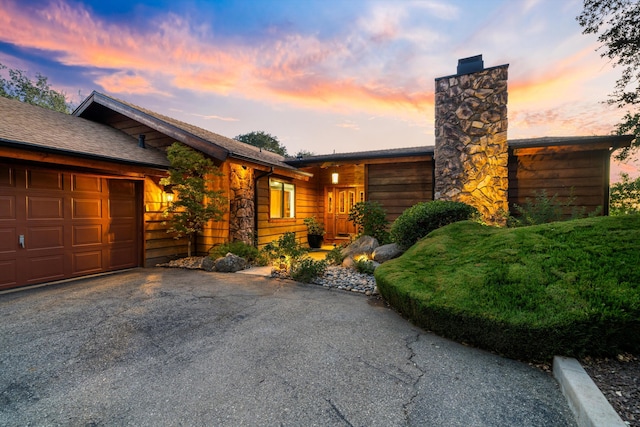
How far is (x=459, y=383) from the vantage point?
7.12 ft

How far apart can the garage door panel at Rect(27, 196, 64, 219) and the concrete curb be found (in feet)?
26.7

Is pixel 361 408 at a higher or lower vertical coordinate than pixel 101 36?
lower

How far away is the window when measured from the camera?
9434mm

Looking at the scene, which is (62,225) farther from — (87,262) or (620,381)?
(620,381)

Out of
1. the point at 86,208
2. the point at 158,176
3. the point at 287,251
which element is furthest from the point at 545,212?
the point at 86,208

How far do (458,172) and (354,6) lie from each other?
204 inches

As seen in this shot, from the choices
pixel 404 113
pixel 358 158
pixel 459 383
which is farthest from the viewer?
pixel 404 113

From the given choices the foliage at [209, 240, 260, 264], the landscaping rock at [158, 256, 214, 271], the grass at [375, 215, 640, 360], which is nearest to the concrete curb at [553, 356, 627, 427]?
the grass at [375, 215, 640, 360]

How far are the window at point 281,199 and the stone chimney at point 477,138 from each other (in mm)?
5477

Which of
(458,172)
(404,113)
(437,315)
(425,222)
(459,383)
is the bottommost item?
(459,383)

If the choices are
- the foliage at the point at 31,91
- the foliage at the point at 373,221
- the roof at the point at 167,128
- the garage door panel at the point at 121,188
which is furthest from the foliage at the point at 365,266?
the foliage at the point at 31,91

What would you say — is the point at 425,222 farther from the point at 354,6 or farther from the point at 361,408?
the point at 354,6

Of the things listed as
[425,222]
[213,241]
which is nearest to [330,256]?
[425,222]

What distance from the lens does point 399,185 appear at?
8.80 m
